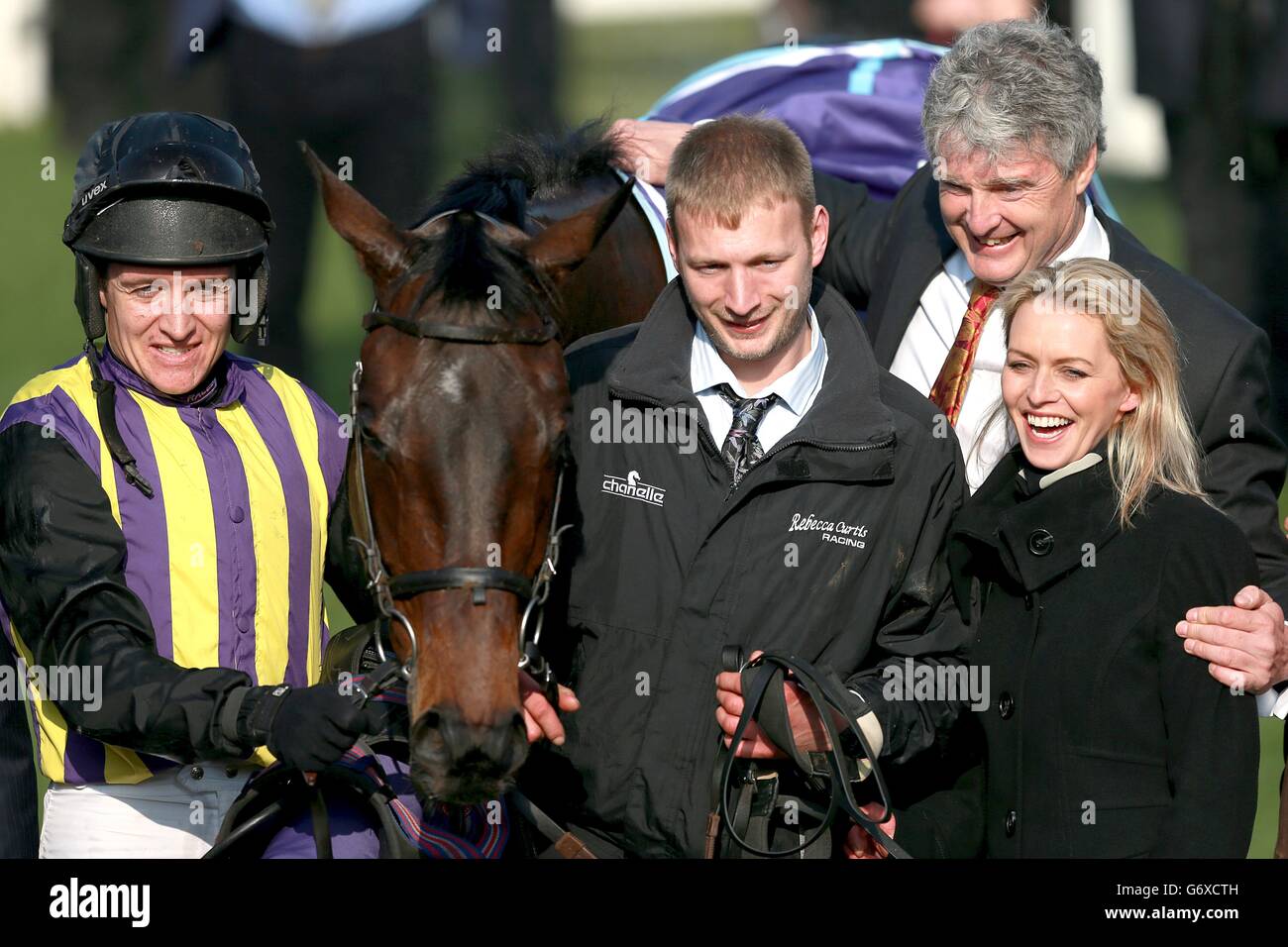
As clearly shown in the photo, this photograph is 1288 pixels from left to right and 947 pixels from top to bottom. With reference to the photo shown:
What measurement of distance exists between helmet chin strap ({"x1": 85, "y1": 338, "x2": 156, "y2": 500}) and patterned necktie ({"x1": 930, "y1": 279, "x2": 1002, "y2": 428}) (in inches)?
65.9

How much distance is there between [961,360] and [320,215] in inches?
290

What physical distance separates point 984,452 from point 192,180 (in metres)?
1.66

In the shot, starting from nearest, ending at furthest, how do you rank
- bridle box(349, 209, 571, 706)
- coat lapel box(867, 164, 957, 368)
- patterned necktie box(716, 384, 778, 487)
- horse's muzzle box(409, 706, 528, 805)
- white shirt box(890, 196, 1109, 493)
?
horse's muzzle box(409, 706, 528, 805) < bridle box(349, 209, 571, 706) < patterned necktie box(716, 384, 778, 487) < white shirt box(890, 196, 1109, 493) < coat lapel box(867, 164, 957, 368)

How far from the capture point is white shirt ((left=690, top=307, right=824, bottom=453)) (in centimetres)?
351

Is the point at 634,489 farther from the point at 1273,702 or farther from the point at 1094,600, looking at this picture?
the point at 1273,702

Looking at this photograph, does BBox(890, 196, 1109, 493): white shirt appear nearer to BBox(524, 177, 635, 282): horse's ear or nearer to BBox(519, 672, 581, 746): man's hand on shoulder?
BBox(524, 177, 635, 282): horse's ear

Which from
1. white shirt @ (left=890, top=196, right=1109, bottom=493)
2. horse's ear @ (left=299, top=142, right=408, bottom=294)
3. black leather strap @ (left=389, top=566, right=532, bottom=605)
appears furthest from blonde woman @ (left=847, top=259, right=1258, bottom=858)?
horse's ear @ (left=299, top=142, right=408, bottom=294)

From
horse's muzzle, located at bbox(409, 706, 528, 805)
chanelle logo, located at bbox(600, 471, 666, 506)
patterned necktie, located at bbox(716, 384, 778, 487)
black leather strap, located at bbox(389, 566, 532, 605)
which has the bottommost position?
horse's muzzle, located at bbox(409, 706, 528, 805)

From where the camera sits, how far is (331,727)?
9.66 ft

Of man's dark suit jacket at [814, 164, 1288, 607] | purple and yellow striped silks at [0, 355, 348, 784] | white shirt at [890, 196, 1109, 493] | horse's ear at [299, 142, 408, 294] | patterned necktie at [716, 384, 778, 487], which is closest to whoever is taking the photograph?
horse's ear at [299, 142, 408, 294]

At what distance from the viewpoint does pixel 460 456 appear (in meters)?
3.03

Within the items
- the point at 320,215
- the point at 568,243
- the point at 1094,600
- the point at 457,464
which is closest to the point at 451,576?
the point at 457,464

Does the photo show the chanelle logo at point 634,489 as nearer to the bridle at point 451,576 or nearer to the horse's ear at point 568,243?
the bridle at point 451,576

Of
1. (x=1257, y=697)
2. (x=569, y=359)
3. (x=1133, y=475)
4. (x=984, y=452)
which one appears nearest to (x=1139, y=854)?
(x=1257, y=697)
